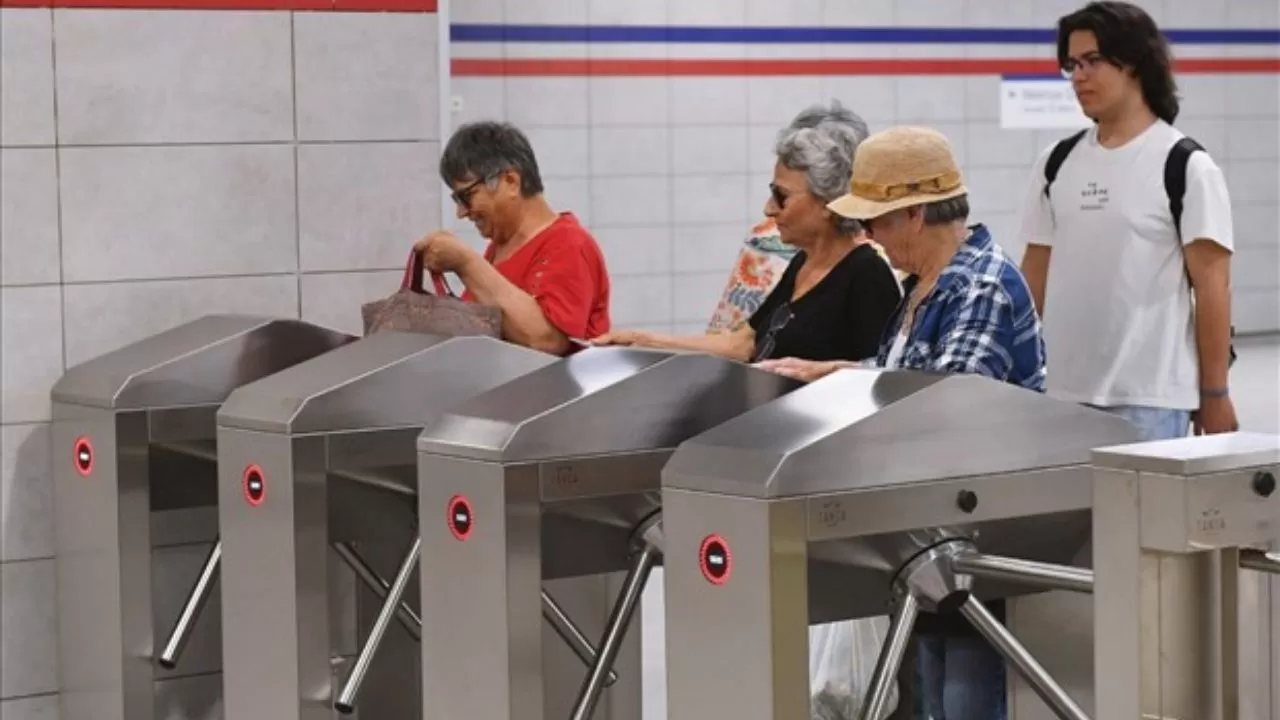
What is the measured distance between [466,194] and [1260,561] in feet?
6.90

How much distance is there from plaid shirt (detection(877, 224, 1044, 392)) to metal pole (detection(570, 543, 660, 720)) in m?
0.44

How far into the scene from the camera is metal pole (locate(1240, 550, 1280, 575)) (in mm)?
2090

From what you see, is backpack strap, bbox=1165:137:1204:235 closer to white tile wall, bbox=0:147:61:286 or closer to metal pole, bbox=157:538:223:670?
metal pole, bbox=157:538:223:670

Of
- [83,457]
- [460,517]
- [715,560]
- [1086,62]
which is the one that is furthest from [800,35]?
[715,560]

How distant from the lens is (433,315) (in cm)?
360

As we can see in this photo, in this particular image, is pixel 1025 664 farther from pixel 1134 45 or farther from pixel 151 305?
pixel 151 305

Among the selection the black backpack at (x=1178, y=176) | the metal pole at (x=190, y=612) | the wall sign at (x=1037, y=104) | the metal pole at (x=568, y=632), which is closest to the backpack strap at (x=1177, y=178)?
the black backpack at (x=1178, y=176)

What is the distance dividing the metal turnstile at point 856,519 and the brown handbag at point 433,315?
106 cm

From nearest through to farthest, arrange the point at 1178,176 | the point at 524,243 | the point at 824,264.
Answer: the point at 824,264, the point at 1178,176, the point at 524,243

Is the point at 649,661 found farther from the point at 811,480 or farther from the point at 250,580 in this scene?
the point at 811,480

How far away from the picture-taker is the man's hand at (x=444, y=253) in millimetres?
3668

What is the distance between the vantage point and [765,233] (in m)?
4.32

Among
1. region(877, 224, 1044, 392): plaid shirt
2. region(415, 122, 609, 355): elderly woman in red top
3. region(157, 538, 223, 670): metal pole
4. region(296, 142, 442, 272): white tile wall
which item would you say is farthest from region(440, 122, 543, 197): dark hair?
region(877, 224, 1044, 392): plaid shirt

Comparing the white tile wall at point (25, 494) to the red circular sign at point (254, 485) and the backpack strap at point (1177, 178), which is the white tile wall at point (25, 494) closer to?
the red circular sign at point (254, 485)
